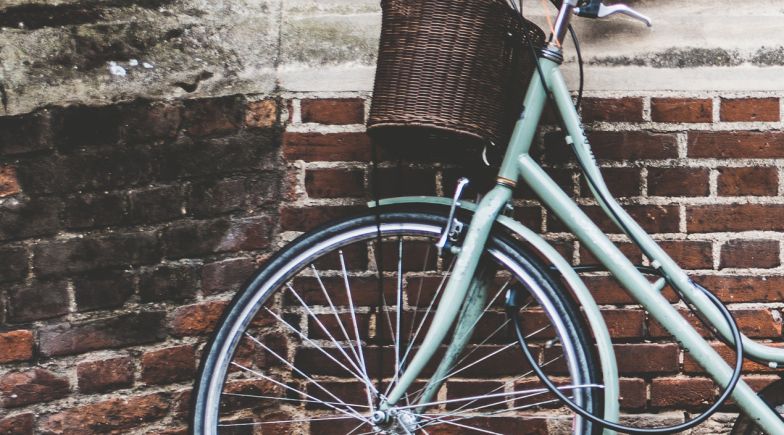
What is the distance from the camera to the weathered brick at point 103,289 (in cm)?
186

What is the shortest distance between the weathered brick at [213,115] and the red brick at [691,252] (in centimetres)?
109

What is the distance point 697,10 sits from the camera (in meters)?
1.88

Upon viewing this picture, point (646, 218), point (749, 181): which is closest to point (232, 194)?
point (646, 218)

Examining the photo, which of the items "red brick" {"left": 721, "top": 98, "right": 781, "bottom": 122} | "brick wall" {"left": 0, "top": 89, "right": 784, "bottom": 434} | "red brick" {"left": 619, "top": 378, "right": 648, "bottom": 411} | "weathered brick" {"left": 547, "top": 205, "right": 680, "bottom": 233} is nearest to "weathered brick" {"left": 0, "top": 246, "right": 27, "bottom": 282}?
"brick wall" {"left": 0, "top": 89, "right": 784, "bottom": 434}

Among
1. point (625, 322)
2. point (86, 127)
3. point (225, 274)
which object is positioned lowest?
point (625, 322)

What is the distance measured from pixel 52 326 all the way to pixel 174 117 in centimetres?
58

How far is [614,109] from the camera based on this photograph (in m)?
1.89

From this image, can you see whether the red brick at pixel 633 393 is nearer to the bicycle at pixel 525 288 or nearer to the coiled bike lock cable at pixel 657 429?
the bicycle at pixel 525 288

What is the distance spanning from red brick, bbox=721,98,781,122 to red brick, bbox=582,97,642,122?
0.21 metres

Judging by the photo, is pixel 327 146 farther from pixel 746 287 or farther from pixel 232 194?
pixel 746 287

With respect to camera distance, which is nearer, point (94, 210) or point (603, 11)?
point (603, 11)

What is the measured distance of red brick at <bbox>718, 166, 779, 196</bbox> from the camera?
1.89 meters

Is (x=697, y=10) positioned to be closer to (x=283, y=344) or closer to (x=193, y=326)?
(x=283, y=344)

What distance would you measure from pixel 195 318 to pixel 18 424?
1.56ft
